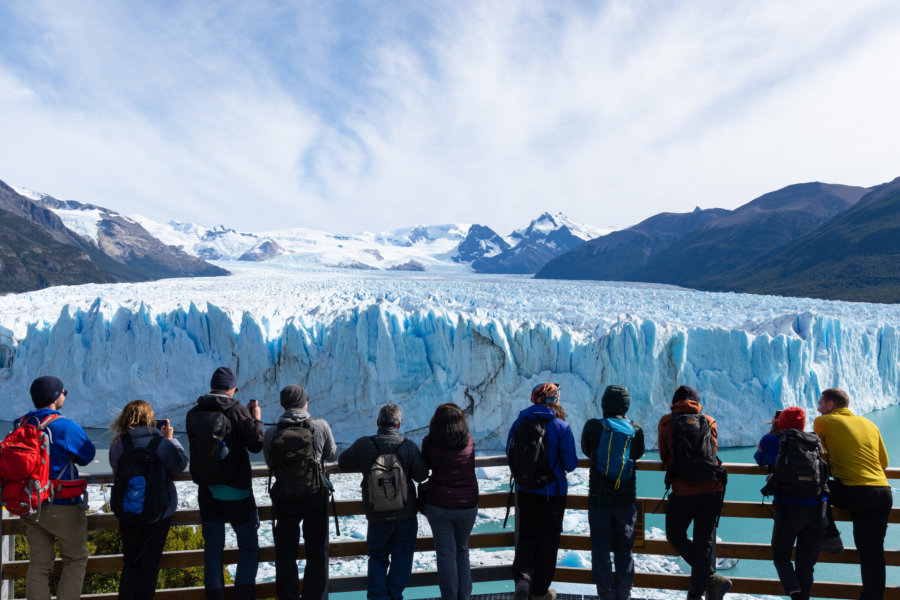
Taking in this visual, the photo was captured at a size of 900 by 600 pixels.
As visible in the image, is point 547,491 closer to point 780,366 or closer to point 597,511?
point 597,511

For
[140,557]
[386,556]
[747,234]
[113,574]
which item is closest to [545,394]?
[386,556]

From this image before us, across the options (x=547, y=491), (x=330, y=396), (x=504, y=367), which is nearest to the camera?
(x=547, y=491)

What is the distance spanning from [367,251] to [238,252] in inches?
870

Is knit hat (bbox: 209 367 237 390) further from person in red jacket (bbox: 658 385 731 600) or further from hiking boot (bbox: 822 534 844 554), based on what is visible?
hiking boot (bbox: 822 534 844 554)

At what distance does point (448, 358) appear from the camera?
40.4 feet

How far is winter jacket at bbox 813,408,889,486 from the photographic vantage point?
279cm

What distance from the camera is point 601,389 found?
458 inches

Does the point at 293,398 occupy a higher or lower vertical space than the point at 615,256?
lower

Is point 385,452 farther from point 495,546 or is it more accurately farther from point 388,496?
point 495,546

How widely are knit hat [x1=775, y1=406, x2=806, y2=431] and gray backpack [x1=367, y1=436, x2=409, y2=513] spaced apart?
6.89 ft

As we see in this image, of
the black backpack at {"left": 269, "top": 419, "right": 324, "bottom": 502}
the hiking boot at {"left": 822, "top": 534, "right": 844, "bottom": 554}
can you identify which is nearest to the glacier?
the hiking boot at {"left": 822, "top": 534, "right": 844, "bottom": 554}

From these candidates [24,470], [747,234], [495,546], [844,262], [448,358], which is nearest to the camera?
[24,470]

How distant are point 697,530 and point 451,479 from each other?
4.64 feet

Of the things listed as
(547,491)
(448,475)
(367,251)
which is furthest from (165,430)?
(367,251)
